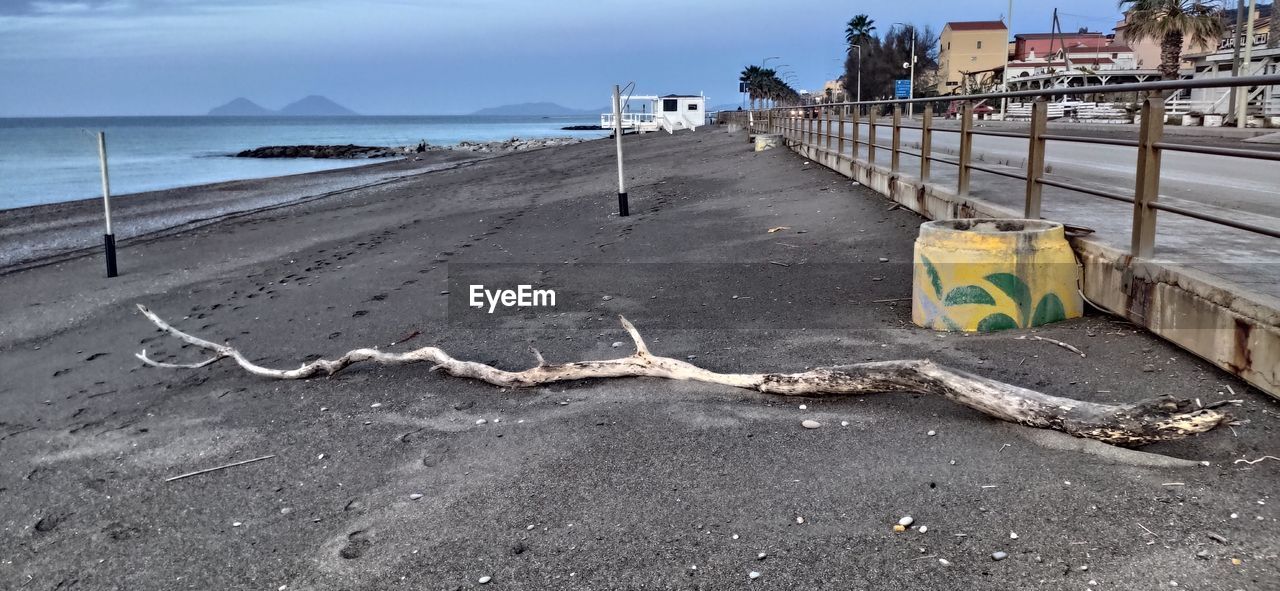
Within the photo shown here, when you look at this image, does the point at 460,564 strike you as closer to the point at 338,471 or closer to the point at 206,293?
the point at 338,471

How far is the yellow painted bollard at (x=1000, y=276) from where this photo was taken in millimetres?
5434

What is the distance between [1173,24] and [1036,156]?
42.0 m

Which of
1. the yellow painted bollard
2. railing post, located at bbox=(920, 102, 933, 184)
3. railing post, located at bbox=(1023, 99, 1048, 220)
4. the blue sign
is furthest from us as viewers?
the blue sign

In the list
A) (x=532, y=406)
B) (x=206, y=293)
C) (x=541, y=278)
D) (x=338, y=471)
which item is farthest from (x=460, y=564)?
(x=206, y=293)

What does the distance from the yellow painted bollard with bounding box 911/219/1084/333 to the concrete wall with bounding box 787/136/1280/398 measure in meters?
0.22

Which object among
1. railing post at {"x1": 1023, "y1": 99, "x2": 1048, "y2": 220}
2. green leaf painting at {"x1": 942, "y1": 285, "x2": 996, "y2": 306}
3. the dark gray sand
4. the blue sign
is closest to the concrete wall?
the dark gray sand

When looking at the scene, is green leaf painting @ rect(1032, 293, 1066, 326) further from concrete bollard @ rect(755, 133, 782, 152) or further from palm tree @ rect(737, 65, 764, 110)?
palm tree @ rect(737, 65, 764, 110)

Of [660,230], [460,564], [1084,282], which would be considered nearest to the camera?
[460,564]

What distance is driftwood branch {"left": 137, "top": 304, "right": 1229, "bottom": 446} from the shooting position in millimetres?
3736

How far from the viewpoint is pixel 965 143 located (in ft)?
25.9

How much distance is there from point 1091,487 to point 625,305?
184 inches

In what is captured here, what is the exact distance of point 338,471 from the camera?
4.46 m

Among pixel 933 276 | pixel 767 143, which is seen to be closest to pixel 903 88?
pixel 767 143
